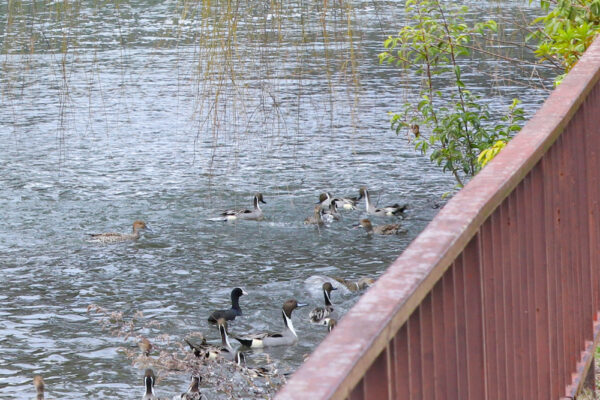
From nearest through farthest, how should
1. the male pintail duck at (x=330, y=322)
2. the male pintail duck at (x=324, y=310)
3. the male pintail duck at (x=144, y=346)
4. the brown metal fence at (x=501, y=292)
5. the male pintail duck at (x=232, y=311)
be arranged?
1. the brown metal fence at (x=501, y=292)
2. the male pintail duck at (x=144, y=346)
3. the male pintail duck at (x=232, y=311)
4. the male pintail duck at (x=330, y=322)
5. the male pintail duck at (x=324, y=310)

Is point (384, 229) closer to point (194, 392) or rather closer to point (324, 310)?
point (324, 310)

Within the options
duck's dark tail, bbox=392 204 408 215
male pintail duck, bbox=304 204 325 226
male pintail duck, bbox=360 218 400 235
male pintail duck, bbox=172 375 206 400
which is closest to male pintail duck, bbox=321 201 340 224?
male pintail duck, bbox=304 204 325 226

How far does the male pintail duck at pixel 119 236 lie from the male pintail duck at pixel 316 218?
230cm

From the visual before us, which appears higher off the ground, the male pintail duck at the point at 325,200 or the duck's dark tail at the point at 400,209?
the male pintail duck at the point at 325,200

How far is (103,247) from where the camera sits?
1353 cm

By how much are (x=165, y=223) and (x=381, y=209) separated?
3.07m

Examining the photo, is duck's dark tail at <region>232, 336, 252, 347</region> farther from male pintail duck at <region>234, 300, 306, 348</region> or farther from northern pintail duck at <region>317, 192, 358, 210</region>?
northern pintail duck at <region>317, 192, 358, 210</region>

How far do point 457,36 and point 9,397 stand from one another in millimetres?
5661

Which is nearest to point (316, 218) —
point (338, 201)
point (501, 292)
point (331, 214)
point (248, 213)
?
point (338, 201)

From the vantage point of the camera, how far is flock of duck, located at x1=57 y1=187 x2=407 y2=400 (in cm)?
898

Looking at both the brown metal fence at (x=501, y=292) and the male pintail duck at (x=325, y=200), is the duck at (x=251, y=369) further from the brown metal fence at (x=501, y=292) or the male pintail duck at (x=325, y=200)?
the brown metal fence at (x=501, y=292)

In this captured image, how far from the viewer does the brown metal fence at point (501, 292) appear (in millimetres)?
1645

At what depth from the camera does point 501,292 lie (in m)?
2.55

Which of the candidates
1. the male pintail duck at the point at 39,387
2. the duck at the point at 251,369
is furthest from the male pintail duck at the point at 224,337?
the male pintail duck at the point at 39,387
